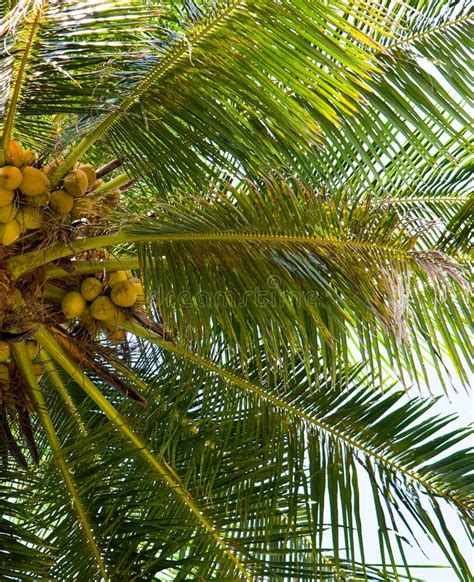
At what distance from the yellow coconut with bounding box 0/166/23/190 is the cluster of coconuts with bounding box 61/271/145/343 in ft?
1.83

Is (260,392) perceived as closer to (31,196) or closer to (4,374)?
(4,374)

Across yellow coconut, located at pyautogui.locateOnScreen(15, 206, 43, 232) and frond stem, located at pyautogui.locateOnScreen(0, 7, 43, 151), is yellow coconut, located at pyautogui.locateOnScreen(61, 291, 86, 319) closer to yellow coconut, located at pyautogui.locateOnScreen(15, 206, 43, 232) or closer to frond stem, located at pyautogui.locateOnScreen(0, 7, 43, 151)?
yellow coconut, located at pyautogui.locateOnScreen(15, 206, 43, 232)

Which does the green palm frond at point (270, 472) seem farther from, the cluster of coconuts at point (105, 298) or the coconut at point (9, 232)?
the coconut at point (9, 232)

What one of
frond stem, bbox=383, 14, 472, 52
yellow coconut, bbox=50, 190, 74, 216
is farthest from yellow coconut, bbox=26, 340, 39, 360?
frond stem, bbox=383, 14, 472, 52

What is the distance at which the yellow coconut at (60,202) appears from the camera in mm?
3297

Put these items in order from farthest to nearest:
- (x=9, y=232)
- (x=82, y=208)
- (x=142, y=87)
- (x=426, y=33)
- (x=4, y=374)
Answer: (x=4, y=374)
(x=426, y=33)
(x=82, y=208)
(x=9, y=232)
(x=142, y=87)

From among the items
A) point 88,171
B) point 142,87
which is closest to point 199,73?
point 142,87

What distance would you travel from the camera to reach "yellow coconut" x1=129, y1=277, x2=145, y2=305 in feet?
11.8

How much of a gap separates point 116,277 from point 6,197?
2.00 ft

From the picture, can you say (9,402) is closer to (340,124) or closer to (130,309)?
(130,309)

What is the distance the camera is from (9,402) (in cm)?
377

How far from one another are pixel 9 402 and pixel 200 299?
107 cm

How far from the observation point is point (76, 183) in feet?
10.9

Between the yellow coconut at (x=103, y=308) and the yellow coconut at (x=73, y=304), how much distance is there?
52mm
